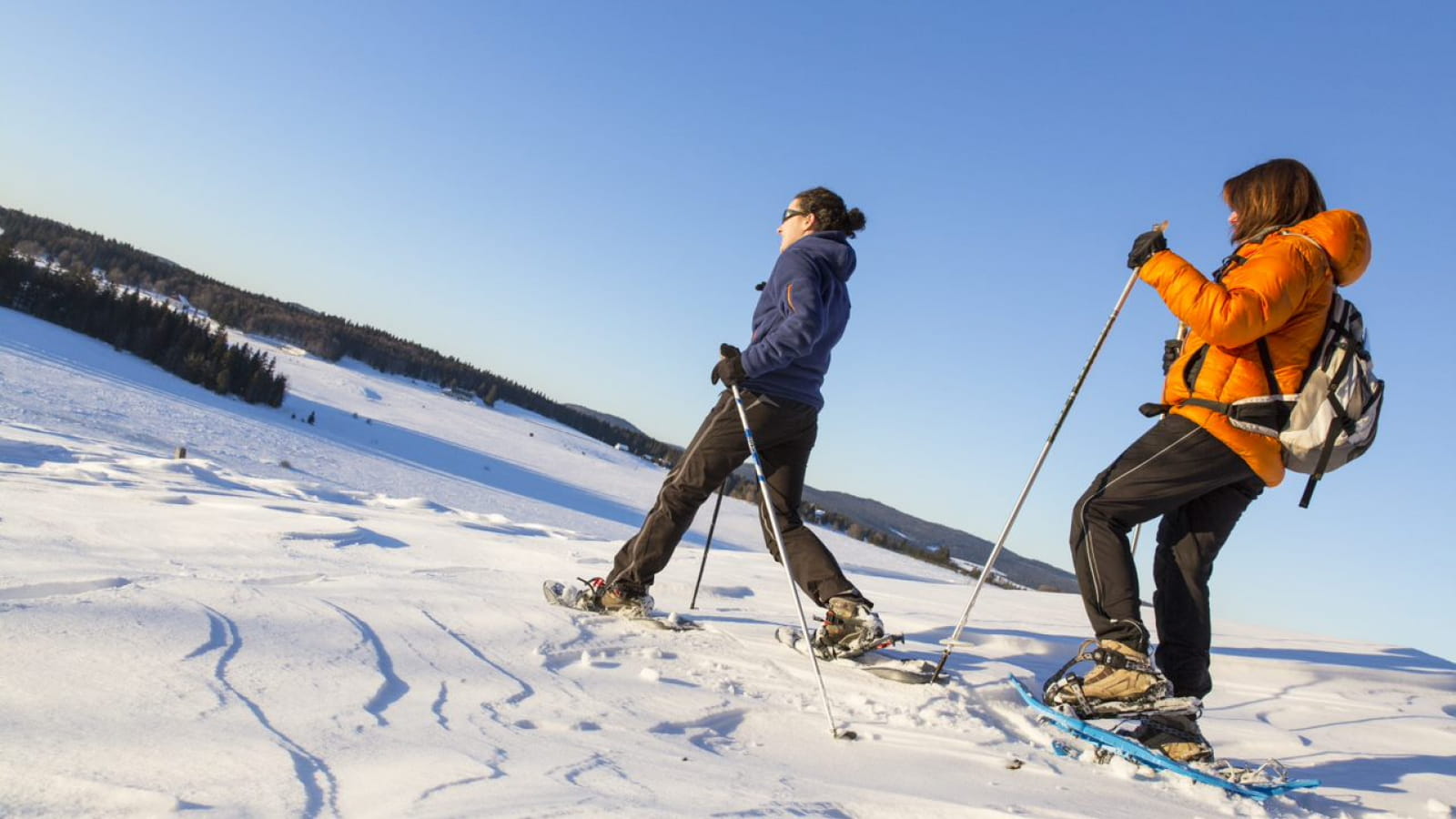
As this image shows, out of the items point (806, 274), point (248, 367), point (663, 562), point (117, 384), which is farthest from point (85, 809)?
point (248, 367)

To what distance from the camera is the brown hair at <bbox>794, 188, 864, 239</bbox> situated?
336 cm

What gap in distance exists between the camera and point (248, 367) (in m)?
19.2

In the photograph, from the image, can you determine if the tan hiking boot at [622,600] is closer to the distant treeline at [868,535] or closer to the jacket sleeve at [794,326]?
the jacket sleeve at [794,326]

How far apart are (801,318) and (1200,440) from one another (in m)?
1.32

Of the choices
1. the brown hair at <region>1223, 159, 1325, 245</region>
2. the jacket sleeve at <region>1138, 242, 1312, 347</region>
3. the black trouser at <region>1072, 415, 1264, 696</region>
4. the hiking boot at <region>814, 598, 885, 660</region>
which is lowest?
the hiking boot at <region>814, 598, 885, 660</region>

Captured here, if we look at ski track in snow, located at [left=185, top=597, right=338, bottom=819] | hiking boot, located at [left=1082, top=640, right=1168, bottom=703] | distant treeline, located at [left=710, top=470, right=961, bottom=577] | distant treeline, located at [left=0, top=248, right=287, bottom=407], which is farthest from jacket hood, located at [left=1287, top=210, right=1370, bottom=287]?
distant treeline, located at [left=0, top=248, right=287, bottom=407]

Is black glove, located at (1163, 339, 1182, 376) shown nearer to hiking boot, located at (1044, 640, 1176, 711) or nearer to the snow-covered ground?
hiking boot, located at (1044, 640, 1176, 711)

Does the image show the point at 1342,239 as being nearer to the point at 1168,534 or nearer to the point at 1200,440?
the point at 1200,440

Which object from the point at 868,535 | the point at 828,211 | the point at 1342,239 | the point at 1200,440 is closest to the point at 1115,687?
the point at 1200,440

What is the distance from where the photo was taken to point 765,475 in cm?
331

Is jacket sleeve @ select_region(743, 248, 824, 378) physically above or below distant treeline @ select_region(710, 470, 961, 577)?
above

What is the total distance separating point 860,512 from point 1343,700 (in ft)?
136

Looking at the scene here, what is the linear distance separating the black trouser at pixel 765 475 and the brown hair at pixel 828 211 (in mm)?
742

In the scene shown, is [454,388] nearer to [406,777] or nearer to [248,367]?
[248,367]
